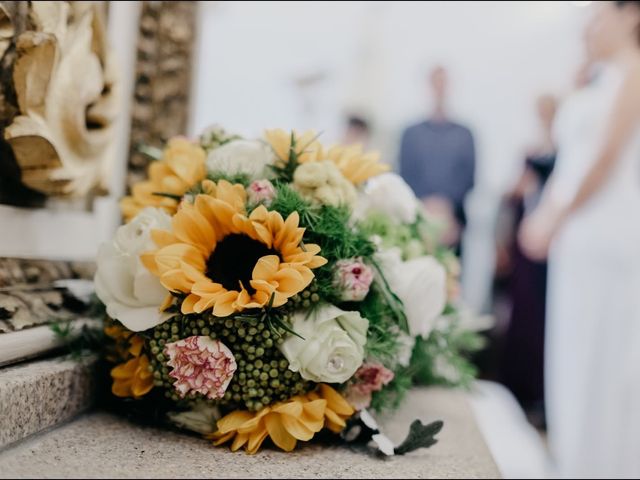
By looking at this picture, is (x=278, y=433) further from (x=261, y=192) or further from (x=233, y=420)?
(x=261, y=192)

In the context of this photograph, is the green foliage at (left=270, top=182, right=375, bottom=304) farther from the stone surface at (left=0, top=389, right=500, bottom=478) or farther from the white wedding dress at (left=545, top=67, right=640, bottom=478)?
the white wedding dress at (left=545, top=67, right=640, bottom=478)

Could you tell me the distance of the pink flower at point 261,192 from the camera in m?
0.83

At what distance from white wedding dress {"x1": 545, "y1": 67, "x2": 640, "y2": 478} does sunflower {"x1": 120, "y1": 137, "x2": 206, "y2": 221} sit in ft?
5.17

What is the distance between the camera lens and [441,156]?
3.84 meters

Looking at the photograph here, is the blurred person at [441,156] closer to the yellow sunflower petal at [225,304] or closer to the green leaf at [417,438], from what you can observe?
the green leaf at [417,438]

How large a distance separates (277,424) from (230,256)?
19 centimetres

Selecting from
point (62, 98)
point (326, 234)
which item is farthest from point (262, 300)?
point (62, 98)

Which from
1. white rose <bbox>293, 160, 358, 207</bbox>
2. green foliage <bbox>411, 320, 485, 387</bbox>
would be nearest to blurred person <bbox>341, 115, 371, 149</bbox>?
green foliage <bbox>411, 320, 485, 387</bbox>

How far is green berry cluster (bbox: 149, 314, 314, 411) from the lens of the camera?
0.75 meters

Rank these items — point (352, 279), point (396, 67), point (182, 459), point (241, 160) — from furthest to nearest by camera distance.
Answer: point (396, 67) → point (241, 160) → point (352, 279) → point (182, 459)

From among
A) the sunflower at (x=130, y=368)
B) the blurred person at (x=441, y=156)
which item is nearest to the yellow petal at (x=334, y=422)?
the sunflower at (x=130, y=368)

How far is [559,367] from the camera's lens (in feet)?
7.80

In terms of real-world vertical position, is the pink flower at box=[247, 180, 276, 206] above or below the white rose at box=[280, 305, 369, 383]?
above

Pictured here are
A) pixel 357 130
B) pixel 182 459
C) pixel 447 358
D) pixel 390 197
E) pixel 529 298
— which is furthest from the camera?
pixel 357 130
